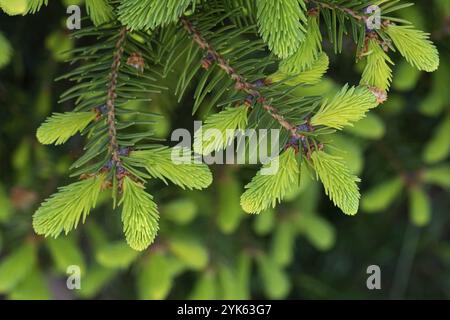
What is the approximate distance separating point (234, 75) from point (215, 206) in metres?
0.83

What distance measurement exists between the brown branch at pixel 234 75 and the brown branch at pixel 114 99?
0.32 feet

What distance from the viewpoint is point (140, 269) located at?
4.79ft

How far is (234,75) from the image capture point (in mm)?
782

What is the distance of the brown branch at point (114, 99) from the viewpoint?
75 centimetres

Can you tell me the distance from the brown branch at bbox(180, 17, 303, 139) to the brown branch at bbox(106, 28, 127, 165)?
98 mm

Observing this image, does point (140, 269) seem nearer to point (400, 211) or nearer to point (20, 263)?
point (20, 263)

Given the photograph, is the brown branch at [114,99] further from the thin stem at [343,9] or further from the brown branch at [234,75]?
the thin stem at [343,9]

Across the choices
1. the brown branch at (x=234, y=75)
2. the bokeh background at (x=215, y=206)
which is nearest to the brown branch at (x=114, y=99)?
the brown branch at (x=234, y=75)

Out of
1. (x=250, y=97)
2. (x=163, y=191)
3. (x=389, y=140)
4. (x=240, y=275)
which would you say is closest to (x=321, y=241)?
(x=240, y=275)

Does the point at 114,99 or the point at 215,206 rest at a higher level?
the point at 114,99

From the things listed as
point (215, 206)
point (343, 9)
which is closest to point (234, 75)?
point (343, 9)

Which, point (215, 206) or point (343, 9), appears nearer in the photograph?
point (343, 9)

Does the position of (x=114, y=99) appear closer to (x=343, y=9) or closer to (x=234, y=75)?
(x=234, y=75)

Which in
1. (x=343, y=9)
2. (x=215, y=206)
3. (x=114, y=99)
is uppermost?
(x=343, y=9)
